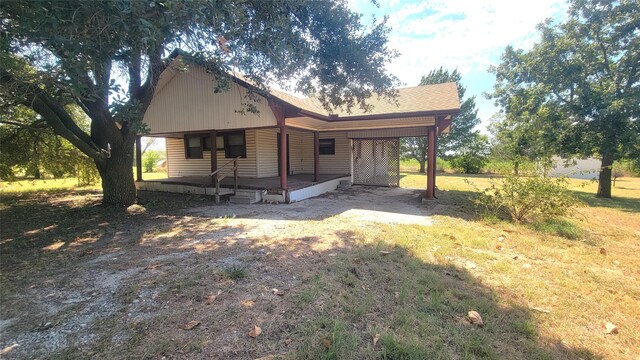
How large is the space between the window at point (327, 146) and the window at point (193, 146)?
581 cm

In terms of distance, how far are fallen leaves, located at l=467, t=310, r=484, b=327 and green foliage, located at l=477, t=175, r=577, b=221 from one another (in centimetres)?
499

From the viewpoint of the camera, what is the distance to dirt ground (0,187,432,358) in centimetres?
232

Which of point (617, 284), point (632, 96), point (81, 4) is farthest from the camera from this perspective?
point (632, 96)

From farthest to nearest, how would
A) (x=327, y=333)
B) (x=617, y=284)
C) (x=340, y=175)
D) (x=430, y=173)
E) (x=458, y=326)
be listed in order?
(x=340, y=175), (x=430, y=173), (x=617, y=284), (x=458, y=326), (x=327, y=333)

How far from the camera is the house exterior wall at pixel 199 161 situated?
11.8 m

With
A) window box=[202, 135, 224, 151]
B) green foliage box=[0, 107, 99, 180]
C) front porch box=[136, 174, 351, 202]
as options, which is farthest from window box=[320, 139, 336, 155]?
green foliage box=[0, 107, 99, 180]

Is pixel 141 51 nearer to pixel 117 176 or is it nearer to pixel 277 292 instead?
pixel 277 292

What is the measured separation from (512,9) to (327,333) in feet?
37.2

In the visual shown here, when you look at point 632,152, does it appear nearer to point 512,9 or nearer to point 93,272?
point 512,9

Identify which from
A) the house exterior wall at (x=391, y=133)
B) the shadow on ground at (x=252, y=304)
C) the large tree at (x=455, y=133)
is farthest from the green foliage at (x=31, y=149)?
the large tree at (x=455, y=133)

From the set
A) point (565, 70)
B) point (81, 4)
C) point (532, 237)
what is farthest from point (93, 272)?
point (565, 70)

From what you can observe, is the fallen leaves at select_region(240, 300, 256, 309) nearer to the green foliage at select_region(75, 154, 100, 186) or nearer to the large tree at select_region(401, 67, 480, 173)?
the green foliage at select_region(75, 154, 100, 186)

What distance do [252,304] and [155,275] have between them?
61.0 inches

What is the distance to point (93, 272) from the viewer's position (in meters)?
3.71
